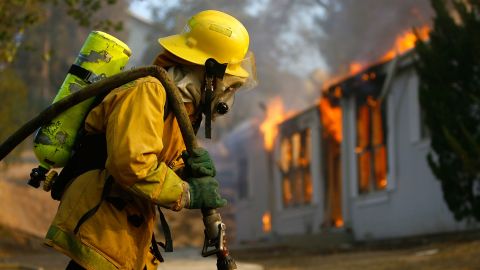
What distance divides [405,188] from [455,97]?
4.64 meters

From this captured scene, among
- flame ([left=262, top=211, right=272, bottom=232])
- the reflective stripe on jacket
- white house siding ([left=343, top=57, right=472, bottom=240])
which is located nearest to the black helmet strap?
the reflective stripe on jacket

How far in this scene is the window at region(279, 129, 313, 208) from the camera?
81.6 feet

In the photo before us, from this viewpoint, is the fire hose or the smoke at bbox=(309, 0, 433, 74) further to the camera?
the smoke at bbox=(309, 0, 433, 74)

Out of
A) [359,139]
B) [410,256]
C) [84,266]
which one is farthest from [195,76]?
[359,139]

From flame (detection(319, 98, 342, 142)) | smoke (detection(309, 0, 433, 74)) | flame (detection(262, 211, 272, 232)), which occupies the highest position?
smoke (detection(309, 0, 433, 74))

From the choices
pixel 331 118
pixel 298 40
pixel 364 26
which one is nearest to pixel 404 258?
pixel 331 118

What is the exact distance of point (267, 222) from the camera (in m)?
29.2

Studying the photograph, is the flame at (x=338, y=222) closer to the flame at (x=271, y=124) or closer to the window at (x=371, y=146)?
the window at (x=371, y=146)

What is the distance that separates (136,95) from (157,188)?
0.37 meters

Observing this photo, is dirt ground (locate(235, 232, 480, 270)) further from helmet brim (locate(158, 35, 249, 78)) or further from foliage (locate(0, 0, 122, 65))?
helmet brim (locate(158, 35, 249, 78))

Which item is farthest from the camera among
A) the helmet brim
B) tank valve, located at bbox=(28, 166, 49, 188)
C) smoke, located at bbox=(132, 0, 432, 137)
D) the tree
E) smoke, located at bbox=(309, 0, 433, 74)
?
smoke, located at bbox=(132, 0, 432, 137)

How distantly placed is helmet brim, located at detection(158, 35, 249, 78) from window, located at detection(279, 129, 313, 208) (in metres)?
20.2

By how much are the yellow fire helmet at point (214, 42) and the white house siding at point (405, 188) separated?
507 inches

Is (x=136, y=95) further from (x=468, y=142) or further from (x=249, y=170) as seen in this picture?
(x=249, y=170)
